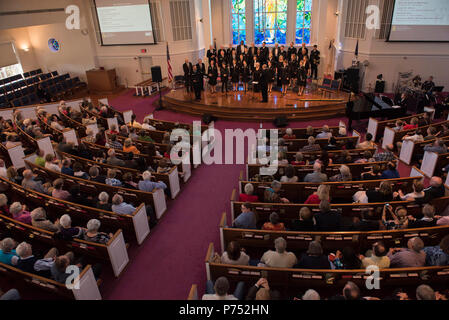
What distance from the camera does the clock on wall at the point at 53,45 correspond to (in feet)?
53.8

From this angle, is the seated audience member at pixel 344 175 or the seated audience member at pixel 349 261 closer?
the seated audience member at pixel 349 261

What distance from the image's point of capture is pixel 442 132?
7.37 meters

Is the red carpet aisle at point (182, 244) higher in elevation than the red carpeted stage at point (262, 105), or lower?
lower

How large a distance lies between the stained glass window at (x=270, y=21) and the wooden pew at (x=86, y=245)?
15543 mm

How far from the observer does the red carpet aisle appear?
463 cm

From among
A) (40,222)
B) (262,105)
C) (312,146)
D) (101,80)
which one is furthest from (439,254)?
(101,80)

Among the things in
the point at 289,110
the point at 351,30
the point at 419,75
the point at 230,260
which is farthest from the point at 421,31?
the point at 230,260

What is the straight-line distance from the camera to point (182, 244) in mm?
5477

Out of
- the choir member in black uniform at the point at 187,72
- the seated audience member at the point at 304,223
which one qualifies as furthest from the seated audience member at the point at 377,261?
the choir member in black uniform at the point at 187,72

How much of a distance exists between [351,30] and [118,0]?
10462 millimetres

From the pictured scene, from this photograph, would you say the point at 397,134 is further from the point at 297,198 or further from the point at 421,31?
the point at 421,31

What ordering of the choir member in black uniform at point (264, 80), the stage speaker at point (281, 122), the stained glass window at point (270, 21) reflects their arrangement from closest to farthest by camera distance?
1. the stage speaker at point (281, 122)
2. the choir member in black uniform at point (264, 80)
3. the stained glass window at point (270, 21)

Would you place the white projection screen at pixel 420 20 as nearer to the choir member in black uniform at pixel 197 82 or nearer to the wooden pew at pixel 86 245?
the choir member in black uniform at pixel 197 82
